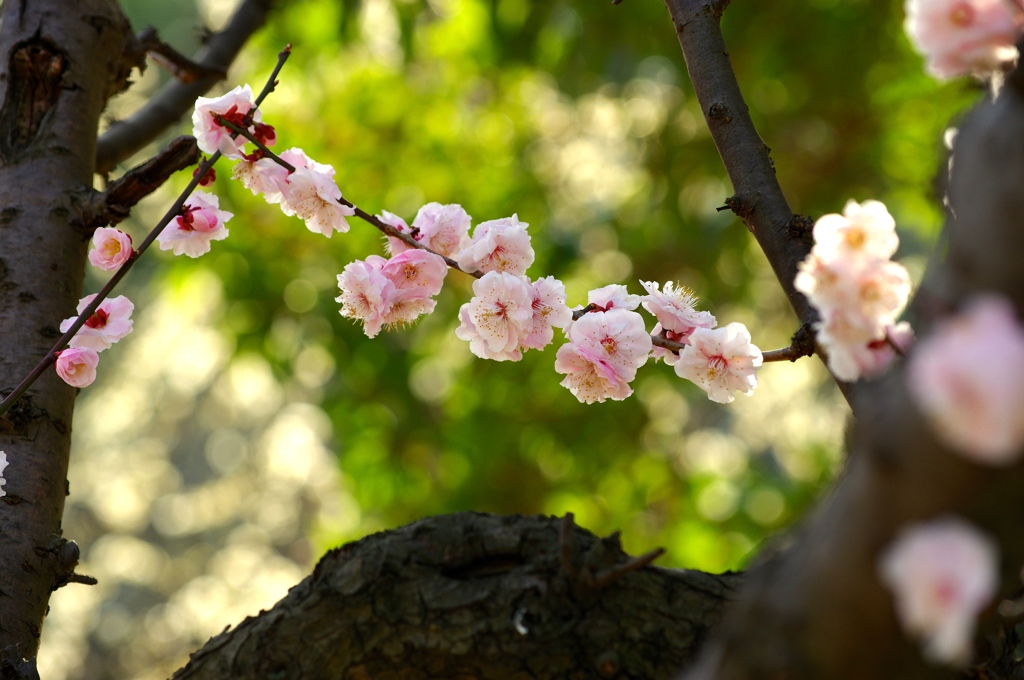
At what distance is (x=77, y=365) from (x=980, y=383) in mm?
928

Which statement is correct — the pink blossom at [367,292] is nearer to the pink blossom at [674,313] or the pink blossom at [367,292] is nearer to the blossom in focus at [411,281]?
the blossom in focus at [411,281]

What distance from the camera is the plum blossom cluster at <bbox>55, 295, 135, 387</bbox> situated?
38.2 inches

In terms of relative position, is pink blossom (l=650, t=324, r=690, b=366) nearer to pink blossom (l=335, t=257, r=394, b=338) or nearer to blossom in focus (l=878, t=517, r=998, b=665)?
pink blossom (l=335, t=257, r=394, b=338)

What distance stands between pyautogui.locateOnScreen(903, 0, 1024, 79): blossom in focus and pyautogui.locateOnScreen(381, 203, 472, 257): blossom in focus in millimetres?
604

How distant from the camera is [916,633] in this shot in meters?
0.41

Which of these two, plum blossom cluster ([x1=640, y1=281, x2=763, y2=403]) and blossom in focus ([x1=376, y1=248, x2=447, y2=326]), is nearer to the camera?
plum blossom cluster ([x1=640, y1=281, x2=763, y2=403])

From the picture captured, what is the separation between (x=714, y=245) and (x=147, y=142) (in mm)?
2193

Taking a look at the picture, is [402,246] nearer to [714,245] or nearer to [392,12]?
[392,12]

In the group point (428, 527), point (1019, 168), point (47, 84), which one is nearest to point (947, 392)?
point (1019, 168)

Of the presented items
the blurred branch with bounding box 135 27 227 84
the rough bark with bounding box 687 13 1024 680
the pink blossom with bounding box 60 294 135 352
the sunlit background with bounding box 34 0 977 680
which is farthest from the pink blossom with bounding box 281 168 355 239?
the sunlit background with bounding box 34 0 977 680

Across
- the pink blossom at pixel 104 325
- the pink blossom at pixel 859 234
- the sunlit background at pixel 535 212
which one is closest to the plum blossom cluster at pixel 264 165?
the pink blossom at pixel 104 325

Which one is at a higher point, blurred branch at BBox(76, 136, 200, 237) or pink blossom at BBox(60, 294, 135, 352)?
blurred branch at BBox(76, 136, 200, 237)

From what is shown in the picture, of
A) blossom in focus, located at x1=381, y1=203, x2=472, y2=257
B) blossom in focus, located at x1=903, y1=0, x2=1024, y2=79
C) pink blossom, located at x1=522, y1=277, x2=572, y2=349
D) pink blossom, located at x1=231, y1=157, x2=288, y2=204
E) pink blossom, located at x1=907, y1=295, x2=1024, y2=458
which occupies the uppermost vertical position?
pink blossom, located at x1=231, y1=157, x2=288, y2=204

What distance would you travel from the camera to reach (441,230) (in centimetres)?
107
